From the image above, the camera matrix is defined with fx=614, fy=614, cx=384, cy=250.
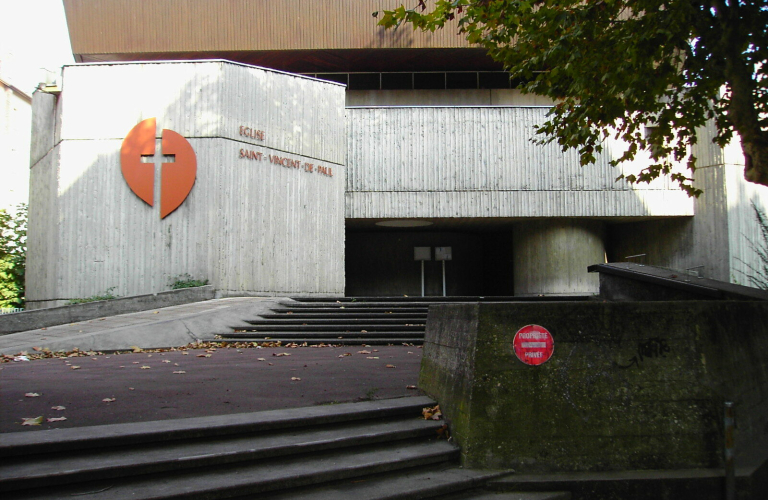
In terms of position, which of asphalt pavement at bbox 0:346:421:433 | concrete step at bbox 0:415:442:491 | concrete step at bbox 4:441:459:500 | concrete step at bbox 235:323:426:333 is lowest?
concrete step at bbox 4:441:459:500

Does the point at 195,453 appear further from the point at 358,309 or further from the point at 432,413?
the point at 358,309

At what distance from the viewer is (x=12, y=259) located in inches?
832

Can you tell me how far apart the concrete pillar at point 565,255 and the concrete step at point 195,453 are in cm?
1573

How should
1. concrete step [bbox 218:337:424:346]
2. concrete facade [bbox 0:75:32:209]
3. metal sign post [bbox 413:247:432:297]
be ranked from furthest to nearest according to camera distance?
concrete facade [bbox 0:75:32:209] < metal sign post [bbox 413:247:432:297] < concrete step [bbox 218:337:424:346]

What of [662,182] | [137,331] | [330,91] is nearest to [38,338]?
[137,331]

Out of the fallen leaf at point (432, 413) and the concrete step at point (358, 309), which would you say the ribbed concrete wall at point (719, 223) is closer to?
the concrete step at point (358, 309)

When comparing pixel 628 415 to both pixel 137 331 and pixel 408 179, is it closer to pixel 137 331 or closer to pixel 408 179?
pixel 137 331

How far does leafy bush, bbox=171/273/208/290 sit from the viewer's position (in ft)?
50.9

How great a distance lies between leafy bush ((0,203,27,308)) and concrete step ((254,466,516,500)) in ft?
64.2

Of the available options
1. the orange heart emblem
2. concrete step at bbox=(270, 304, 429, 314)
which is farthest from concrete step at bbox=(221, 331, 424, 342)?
the orange heart emblem

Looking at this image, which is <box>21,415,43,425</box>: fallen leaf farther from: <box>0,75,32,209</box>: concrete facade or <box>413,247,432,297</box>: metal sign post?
<box>0,75,32,209</box>: concrete facade

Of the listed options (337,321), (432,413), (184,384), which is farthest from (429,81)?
(432,413)

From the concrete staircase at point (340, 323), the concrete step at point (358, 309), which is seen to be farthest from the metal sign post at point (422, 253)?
the concrete step at point (358, 309)

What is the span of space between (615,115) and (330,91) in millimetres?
11651
